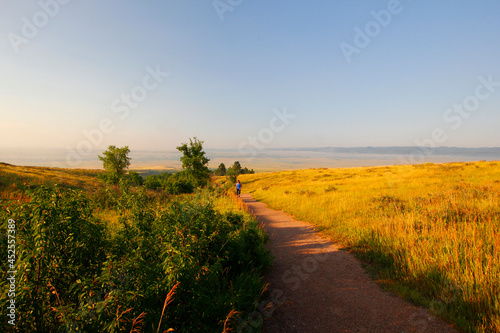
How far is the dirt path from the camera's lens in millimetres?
3836

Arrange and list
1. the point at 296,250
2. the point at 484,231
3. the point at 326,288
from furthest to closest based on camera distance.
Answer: the point at 296,250 < the point at 484,231 < the point at 326,288

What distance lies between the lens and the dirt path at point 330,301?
3.84 m

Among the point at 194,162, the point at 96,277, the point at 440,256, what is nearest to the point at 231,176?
the point at 194,162

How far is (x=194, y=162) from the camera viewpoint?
2909 centimetres

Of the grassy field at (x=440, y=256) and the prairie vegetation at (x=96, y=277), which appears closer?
the prairie vegetation at (x=96, y=277)

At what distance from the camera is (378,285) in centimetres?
514

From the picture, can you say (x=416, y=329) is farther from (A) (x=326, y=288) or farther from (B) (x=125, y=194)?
(B) (x=125, y=194)

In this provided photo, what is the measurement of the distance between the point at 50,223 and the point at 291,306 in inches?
174

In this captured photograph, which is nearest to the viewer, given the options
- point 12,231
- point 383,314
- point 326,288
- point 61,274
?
point 12,231

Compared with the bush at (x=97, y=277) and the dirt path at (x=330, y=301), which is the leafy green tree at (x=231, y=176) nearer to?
the dirt path at (x=330, y=301)

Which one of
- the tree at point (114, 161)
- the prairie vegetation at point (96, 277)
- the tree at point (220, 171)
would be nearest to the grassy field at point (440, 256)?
the prairie vegetation at point (96, 277)

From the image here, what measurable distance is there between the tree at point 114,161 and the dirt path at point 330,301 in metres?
35.3

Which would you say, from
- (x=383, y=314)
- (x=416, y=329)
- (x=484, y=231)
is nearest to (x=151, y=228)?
(x=383, y=314)

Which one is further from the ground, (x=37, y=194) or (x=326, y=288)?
(x=37, y=194)
